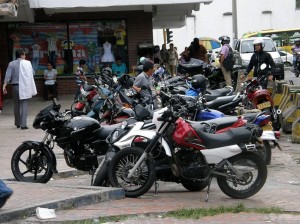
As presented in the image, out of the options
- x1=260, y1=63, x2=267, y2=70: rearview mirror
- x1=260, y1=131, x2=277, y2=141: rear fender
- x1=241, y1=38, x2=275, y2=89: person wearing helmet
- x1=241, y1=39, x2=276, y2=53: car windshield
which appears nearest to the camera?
x1=260, y1=131, x2=277, y2=141: rear fender

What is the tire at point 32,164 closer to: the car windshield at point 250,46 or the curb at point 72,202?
the curb at point 72,202

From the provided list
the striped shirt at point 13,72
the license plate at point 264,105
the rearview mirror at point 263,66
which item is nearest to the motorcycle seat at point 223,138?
the license plate at point 264,105

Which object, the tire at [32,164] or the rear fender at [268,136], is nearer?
the tire at [32,164]

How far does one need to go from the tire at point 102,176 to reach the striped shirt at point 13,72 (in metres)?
7.34

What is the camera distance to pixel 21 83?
1583cm

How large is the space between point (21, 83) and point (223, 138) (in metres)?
8.30

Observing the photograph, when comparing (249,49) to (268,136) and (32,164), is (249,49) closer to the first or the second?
(268,136)

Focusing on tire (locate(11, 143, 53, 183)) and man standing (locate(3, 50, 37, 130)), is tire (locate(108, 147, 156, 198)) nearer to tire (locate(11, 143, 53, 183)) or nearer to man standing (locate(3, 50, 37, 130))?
tire (locate(11, 143, 53, 183))

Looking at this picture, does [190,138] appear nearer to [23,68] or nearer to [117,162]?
[117,162]

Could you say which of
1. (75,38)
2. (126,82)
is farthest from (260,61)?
(75,38)

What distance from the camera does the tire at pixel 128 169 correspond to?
8.56m

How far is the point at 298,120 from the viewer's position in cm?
1366

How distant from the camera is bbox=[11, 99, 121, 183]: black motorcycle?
377 inches

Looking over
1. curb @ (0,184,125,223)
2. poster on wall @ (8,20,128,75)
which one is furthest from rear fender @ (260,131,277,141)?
poster on wall @ (8,20,128,75)
